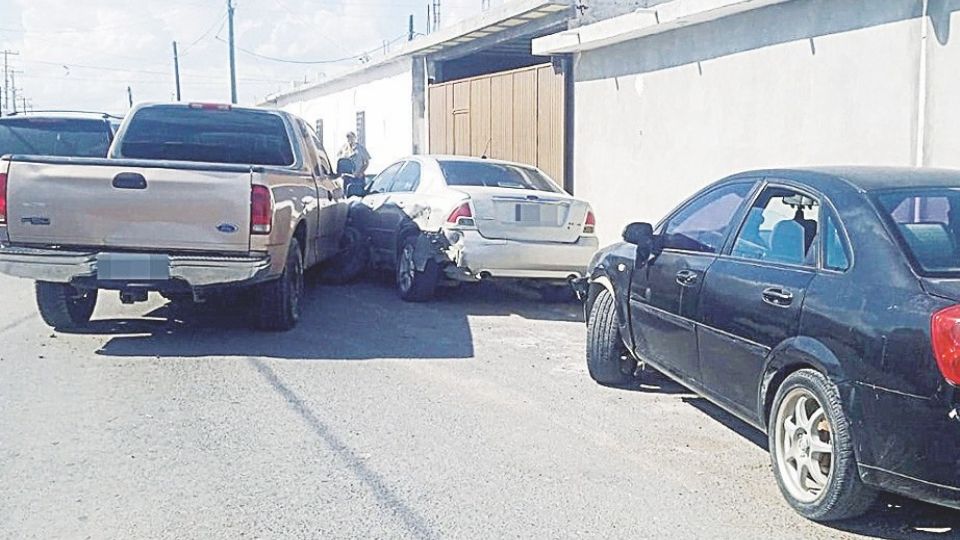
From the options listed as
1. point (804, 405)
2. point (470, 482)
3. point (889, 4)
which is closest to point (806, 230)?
point (804, 405)

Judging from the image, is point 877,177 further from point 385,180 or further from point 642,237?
point 385,180

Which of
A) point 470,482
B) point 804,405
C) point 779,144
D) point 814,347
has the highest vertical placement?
point 779,144

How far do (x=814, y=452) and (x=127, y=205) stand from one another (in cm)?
508

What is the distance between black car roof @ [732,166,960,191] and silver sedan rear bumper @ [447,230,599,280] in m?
4.47

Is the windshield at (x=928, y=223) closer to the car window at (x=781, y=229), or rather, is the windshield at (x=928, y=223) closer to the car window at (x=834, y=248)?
the car window at (x=834, y=248)

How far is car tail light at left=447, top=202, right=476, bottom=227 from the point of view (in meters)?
9.52

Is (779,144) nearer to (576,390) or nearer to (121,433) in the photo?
(576,390)

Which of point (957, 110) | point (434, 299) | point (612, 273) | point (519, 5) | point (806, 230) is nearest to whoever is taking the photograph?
point (806, 230)

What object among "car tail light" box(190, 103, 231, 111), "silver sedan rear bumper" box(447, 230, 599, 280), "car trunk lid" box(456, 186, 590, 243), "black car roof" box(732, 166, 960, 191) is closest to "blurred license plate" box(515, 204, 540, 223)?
"car trunk lid" box(456, 186, 590, 243)

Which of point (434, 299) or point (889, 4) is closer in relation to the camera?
point (889, 4)

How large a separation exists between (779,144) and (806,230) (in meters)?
5.22

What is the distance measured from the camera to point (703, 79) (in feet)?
36.4

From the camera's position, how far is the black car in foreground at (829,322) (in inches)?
152

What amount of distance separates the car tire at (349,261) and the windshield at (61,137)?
355 cm
